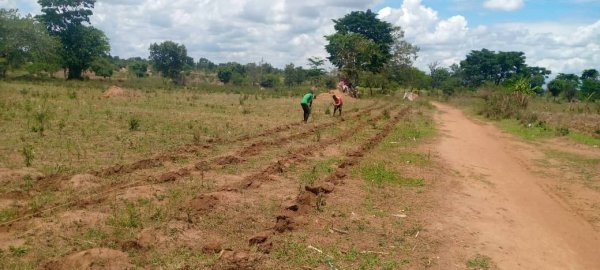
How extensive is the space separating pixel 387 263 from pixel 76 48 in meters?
47.9

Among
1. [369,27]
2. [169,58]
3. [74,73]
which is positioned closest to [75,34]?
[74,73]

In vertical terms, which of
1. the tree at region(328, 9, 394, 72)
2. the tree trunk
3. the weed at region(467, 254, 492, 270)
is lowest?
the weed at region(467, 254, 492, 270)

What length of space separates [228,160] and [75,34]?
43032 mm

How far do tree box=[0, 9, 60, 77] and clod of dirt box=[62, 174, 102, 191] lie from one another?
37450 mm

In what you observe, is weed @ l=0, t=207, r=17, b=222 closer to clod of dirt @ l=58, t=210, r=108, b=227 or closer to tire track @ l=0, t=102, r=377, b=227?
tire track @ l=0, t=102, r=377, b=227

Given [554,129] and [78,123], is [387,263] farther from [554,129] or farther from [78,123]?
[554,129]

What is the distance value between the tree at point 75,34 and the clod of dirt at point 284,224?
45.0m

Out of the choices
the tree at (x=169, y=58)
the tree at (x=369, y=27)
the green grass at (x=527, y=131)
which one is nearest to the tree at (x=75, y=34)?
the tree at (x=169, y=58)

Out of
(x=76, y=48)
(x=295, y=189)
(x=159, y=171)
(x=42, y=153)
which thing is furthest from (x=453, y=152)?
(x=76, y=48)

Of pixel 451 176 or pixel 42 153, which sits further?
pixel 451 176

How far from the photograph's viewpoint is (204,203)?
7113 mm

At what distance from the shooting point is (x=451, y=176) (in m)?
11.0

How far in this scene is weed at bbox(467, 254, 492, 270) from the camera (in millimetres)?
5914

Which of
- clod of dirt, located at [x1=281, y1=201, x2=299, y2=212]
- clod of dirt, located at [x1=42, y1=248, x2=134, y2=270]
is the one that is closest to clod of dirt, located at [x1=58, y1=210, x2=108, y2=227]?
clod of dirt, located at [x1=42, y1=248, x2=134, y2=270]
